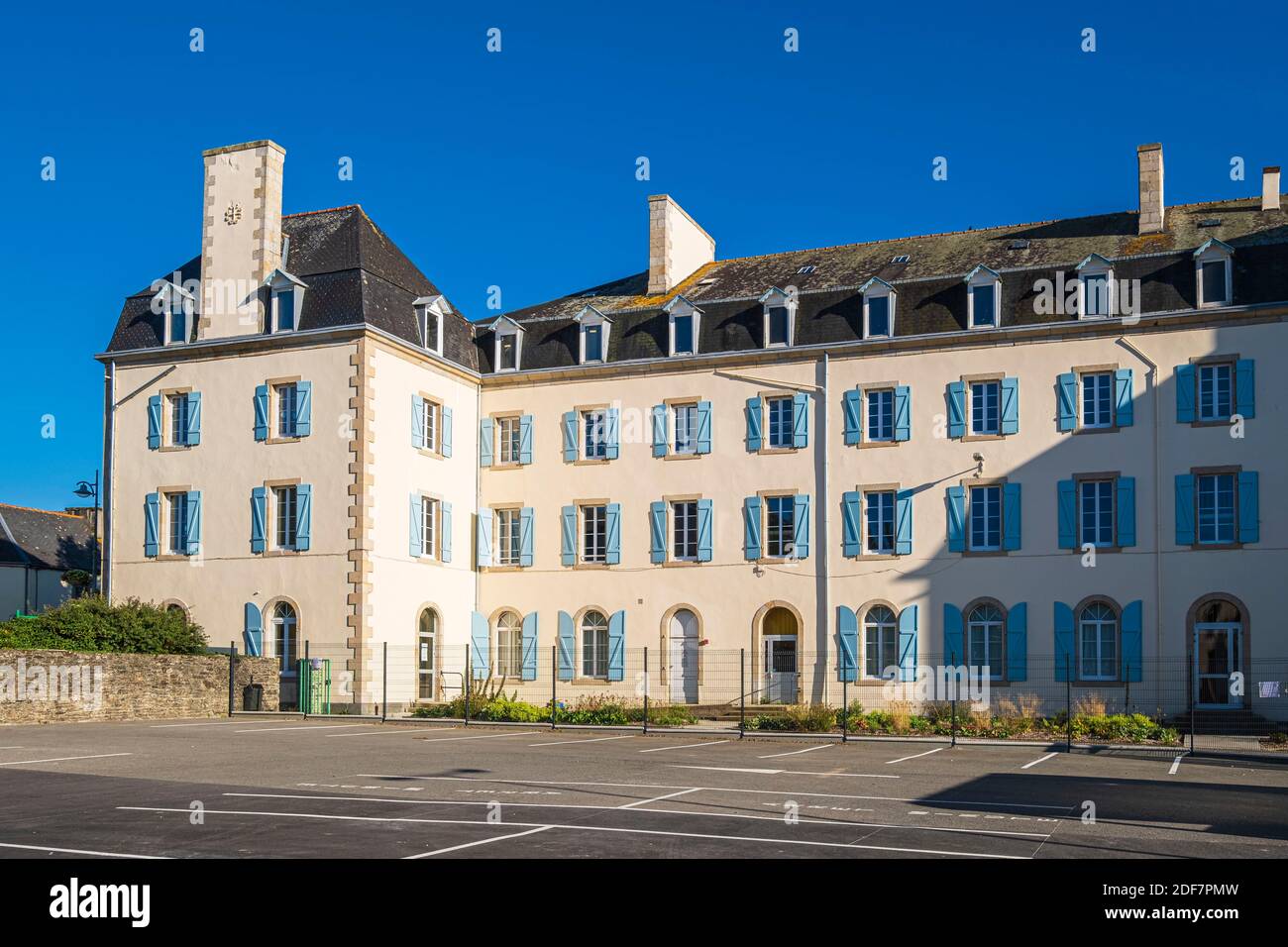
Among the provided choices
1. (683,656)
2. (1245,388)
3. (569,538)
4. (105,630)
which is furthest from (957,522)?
(105,630)

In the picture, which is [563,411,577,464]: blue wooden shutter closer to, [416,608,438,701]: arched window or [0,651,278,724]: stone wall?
[416,608,438,701]: arched window

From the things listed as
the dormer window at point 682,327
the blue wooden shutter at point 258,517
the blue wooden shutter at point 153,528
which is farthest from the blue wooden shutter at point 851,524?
the blue wooden shutter at point 153,528

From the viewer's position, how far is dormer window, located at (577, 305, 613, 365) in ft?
112

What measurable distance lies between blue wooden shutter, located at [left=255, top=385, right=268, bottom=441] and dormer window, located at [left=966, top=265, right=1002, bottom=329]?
615 inches

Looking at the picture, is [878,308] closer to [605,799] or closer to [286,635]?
[286,635]

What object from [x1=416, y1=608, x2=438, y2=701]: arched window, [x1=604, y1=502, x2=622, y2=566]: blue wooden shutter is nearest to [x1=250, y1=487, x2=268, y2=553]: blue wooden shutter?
[x1=416, y1=608, x2=438, y2=701]: arched window

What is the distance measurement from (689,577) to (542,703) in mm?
4549

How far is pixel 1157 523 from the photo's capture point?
28.7 meters

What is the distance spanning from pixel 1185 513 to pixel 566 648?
45.7ft

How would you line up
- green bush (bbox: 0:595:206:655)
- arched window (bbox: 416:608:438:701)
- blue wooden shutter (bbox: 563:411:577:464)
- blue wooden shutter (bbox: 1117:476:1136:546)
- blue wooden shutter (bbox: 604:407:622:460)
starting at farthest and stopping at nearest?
blue wooden shutter (bbox: 563:411:577:464) < blue wooden shutter (bbox: 604:407:622:460) < arched window (bbox: 416:608:438:701) < blue wooden shutter (bbox: 1117:476:1136:546) < green bush (bbox: 0:595:206:655)

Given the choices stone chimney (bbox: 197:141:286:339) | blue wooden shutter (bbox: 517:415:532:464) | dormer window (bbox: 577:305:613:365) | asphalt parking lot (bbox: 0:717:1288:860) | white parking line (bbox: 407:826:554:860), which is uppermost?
stone chimney (bbox: 197:141:286:339)
